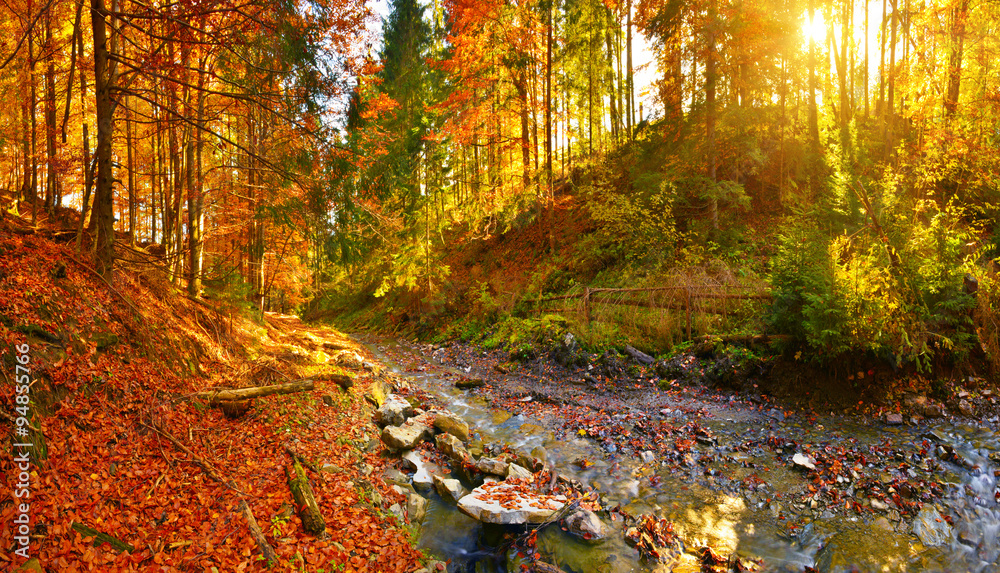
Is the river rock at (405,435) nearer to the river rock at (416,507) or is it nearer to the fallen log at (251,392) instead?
the river rock at (416,507)

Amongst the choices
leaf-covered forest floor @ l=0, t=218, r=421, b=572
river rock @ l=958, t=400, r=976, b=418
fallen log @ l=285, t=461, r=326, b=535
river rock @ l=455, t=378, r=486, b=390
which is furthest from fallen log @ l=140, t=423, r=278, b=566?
river rock @ l=958, t=400, r=976, b=418

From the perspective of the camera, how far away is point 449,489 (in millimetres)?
6094

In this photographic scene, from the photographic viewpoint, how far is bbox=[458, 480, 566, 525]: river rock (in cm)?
527

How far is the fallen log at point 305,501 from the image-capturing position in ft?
14.5

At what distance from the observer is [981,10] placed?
12312 mm

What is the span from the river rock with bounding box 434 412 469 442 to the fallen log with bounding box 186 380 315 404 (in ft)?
8.22

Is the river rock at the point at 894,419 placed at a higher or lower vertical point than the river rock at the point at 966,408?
lower

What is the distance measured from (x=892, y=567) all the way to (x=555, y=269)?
13213mm

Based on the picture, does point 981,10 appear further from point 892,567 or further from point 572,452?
point 572,452

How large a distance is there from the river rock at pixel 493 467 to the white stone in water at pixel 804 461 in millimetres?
4482

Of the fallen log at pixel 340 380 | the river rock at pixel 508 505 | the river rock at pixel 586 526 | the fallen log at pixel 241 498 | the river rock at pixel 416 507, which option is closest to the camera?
the fallen log at pixel 241 498

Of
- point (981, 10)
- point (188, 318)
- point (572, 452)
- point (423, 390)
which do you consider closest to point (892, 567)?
point (572, 452)

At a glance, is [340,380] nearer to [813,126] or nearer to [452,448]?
[452,448]

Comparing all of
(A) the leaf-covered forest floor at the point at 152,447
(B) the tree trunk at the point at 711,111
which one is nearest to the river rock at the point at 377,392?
(A) the leaf-covered forest floor at the point at 152,447
